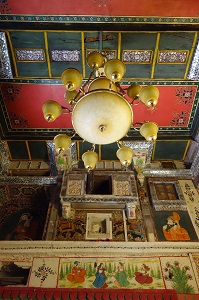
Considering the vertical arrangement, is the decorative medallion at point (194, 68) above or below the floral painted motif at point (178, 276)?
above

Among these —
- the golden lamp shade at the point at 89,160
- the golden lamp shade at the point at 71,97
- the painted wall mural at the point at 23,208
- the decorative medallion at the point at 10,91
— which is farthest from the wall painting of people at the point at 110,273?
the decorative medallion at the point at 10,91

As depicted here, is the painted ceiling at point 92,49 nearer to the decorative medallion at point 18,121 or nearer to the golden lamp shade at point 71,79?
the decorative medallion at point 18,121

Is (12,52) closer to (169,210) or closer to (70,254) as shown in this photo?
(70,254)

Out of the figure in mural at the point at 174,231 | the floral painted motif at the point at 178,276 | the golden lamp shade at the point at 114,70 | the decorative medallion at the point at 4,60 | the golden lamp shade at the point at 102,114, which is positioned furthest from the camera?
the figure in mural at the point at 174,231

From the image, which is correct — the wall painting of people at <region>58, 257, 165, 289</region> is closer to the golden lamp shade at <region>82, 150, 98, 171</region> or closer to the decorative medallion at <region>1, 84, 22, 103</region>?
the golden lamp shade at <region>82, 150, 98, 171</region>

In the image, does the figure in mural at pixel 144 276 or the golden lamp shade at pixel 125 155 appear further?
the figure in mural at pixel 144 276

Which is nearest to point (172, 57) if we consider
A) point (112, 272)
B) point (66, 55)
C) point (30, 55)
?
point (66, 55)

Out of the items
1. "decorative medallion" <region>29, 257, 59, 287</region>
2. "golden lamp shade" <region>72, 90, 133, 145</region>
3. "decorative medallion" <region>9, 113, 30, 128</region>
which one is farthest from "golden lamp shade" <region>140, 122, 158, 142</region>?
"decorative medallion" <region>9, 113, 30, 128</region>

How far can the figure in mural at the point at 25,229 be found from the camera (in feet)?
17.9

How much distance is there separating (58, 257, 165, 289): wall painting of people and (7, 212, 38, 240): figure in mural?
146 centimetres

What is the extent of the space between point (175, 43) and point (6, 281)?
4999mm

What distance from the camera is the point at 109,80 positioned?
2740 millimetres

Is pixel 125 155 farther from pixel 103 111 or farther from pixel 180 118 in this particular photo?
pixel 180 118

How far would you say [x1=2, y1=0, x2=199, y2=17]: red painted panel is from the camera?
4.14 m
